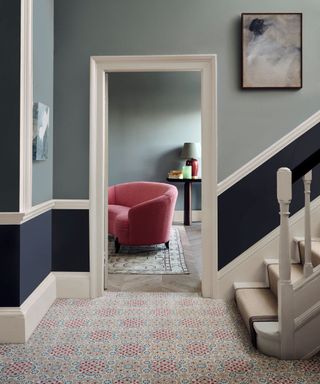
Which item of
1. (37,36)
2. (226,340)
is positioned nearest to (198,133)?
(37,36)

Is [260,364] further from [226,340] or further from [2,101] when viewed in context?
[2,101]

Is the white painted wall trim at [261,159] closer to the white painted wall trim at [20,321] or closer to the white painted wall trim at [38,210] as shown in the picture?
the white painted wall trim at [38,210]

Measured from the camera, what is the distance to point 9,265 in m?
2.38

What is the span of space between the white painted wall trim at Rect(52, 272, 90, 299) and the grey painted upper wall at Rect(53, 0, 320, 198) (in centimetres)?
134

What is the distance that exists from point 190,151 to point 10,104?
15.9 feet

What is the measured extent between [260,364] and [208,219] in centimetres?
134

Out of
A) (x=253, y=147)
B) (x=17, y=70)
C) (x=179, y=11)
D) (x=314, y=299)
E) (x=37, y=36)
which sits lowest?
Result: (x=314, y=299)

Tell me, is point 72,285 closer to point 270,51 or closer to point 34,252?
point 34,252

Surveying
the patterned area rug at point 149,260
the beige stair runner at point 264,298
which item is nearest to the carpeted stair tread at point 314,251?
the beige stair runner at point 264,298

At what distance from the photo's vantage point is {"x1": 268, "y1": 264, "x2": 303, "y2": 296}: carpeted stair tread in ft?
8.94

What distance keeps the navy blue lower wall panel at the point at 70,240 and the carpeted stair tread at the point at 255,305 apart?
1.31m

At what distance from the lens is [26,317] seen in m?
2.40

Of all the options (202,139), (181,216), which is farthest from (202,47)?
(181,216)

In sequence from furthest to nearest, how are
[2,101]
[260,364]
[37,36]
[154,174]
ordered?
[154,174] → [37,36] → [2,101] → [260,364]
